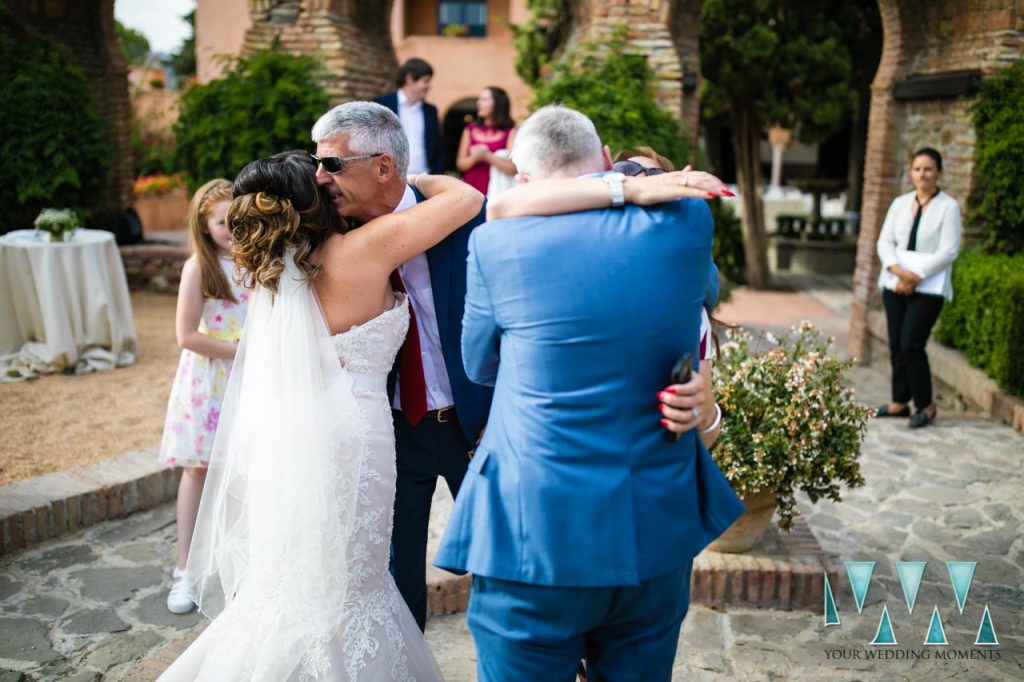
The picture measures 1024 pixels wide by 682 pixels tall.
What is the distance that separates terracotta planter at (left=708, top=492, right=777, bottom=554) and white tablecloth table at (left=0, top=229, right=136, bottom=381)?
5.64m

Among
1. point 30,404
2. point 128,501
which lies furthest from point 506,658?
point 30,404

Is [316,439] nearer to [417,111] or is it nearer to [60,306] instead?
[417,111]

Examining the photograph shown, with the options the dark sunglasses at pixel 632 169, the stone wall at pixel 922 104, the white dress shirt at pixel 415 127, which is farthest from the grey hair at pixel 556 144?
the stone wall at pixel 922 104

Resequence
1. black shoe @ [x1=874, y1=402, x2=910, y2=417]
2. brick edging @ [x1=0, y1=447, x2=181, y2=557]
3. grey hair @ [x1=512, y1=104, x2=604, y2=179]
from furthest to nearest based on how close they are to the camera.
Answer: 1. black shoe @ [x1=874, y1=402, x2=910, y2=417]
2. brick edging @ [x1=0, y1=447, x2=181, y2=557]
3. grey hair @ [x1=512, y1=104, x2=604, y2=179]

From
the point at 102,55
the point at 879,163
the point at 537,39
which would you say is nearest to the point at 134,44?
the point at 102,55

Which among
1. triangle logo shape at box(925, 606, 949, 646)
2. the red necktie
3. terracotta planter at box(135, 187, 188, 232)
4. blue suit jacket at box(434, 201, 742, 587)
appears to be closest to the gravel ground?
the red necktie

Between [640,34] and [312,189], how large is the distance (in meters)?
6.52

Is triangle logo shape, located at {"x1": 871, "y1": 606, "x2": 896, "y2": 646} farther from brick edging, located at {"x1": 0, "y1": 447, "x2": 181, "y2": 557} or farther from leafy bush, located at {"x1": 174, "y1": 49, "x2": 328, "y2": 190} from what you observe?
leafy bush, located at {"x1": 174, "y1": 49, "x2": 328, "y2": 190}

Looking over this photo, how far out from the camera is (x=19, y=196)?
940cm

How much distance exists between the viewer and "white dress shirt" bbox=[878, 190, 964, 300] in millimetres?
6309

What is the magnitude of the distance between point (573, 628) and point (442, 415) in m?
0.99

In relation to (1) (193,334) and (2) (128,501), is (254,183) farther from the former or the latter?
(2) (128,501)

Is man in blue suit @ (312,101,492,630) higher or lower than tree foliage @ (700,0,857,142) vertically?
lower

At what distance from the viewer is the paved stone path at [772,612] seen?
11.3ft
